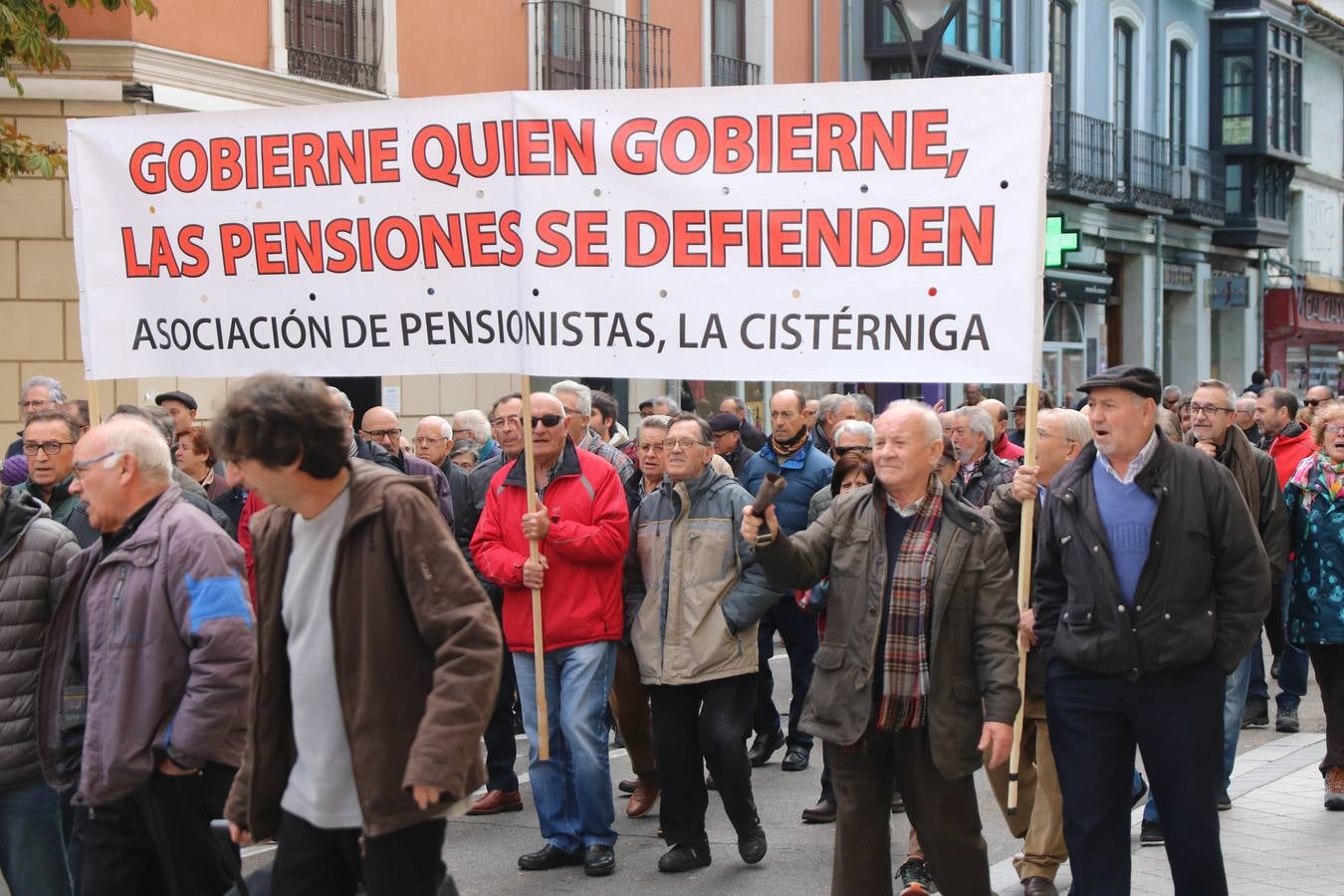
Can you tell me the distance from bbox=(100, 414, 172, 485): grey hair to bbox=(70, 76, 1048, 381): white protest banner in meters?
1.71

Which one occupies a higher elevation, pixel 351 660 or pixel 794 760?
pixel 351 660

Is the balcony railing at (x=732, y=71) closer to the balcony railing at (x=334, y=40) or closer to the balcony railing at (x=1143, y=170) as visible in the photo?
the balcony railing at (x=334, y=40)

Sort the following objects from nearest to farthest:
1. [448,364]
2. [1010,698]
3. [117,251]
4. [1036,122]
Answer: [1010,698]
[1036,122]
[448,364]
[117,251]

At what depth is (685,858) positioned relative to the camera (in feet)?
22.6

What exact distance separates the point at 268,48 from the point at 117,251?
9.61 m

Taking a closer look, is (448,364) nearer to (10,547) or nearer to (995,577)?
(10,547)

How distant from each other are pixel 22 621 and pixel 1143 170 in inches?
1188

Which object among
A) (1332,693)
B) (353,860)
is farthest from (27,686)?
(1332,693)

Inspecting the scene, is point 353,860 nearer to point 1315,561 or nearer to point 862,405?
point 1315,561

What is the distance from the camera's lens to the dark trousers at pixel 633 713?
8.02 metres

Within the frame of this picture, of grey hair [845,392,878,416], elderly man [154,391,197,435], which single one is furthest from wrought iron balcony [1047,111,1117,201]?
elderly man [154,391,197,435]

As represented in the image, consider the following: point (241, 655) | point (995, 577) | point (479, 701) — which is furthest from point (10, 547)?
point (995, 577)

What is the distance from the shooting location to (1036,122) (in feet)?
19.4

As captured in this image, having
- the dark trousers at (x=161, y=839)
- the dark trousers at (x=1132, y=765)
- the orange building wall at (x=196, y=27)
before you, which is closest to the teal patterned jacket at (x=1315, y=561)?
the dark trousers at (x=1132, y=765)
